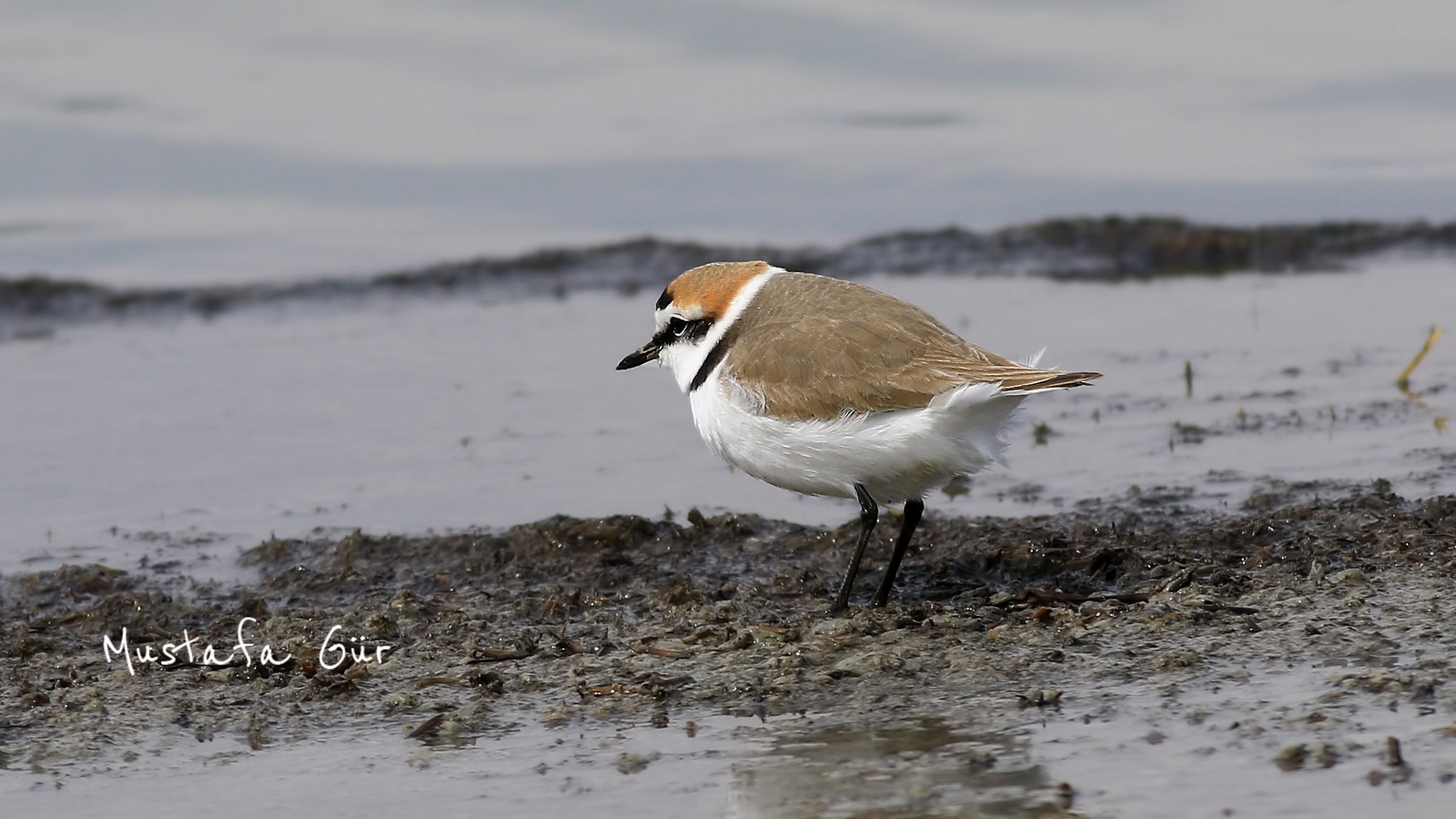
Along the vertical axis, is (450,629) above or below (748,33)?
below

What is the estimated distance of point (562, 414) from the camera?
9180mm

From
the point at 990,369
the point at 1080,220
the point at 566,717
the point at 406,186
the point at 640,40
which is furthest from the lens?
the point at 640,40

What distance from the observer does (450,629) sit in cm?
552

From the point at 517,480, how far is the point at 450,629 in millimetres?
2586

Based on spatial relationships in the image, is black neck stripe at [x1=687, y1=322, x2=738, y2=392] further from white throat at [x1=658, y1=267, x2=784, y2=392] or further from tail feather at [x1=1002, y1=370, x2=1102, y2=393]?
tail feather at [x1=1002, y1=370, x2=1102, y2=393]

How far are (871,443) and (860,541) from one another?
1.76 feet

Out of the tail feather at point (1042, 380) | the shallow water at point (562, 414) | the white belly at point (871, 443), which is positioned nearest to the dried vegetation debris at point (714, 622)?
the white belly at point (871, 443)

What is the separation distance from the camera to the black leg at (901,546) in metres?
5.71

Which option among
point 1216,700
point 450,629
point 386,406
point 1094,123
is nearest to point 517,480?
point 386,406

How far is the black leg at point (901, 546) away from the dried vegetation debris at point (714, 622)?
173 millimetres

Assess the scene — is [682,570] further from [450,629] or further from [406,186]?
[406,186]
